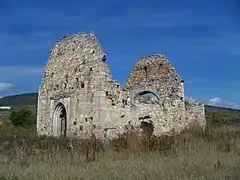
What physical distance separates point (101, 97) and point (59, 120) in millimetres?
4056

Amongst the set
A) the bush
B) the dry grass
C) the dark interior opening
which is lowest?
the dry grass

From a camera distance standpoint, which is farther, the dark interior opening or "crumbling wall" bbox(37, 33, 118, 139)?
the dark interior opening

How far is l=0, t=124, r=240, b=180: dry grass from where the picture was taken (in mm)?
6879

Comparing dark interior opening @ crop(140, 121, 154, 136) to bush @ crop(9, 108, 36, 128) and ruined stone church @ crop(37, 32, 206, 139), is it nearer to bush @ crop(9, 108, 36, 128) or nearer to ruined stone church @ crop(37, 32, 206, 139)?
ruined stone church @ crop(37, 32, 206, 139)

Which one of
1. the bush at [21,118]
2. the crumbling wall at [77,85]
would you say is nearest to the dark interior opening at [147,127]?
the crumbling wall at [77,85]

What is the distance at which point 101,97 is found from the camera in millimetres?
16094

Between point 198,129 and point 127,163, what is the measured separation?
672 cm

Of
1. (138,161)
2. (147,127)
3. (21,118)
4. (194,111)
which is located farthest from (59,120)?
(21,118)

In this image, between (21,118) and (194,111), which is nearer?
(194,111)

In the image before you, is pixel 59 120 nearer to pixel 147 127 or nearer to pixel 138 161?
pixel 147 127

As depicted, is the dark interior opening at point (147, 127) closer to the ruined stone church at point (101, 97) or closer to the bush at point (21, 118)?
the ruined stone church at point (101, 97)

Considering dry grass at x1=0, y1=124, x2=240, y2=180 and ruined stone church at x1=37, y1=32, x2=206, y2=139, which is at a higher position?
ruined stone church at x1=37, y1=32, x2=206, y2=139

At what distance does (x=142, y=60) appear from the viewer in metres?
22.8

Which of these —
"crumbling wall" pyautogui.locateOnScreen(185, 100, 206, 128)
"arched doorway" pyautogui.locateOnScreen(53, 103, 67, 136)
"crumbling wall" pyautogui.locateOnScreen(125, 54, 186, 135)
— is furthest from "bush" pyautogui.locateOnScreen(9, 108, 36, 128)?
"crumbling wall" pyautogui.locateOnScreen(185, 100, 206, 128)
